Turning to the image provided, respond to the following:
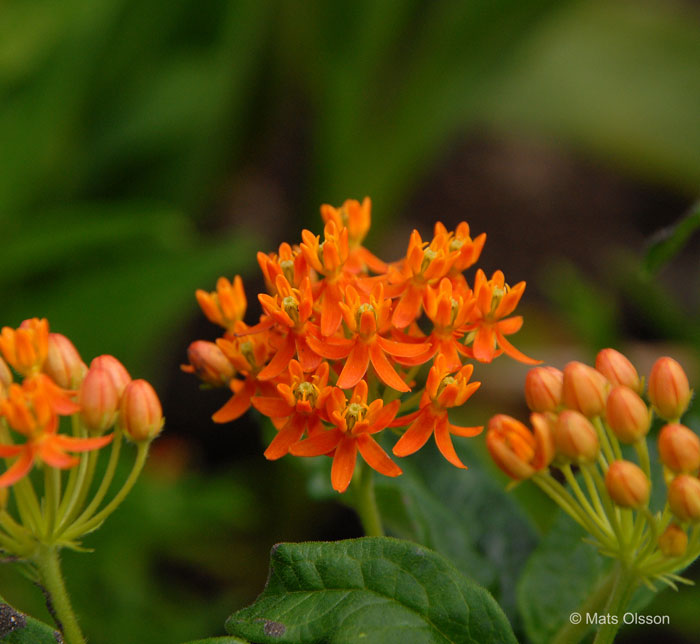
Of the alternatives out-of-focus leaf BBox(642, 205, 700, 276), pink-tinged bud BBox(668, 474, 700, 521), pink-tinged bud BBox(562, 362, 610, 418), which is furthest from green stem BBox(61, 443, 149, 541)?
out-of-focus leaf BBox(642, 205, 700, 276)

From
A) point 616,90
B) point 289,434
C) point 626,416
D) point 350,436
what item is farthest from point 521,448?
point 616,90

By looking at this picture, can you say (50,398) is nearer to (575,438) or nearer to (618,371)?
(575,438)

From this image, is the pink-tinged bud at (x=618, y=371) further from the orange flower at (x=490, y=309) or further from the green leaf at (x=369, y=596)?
the green leaf at (x=369, y=596)

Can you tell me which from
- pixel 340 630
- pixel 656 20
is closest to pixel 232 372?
pixel 340 630

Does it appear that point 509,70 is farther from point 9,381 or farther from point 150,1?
point 9,381

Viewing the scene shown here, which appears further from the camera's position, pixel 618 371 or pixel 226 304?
pixel 226 304

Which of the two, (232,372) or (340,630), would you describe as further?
(232,372)

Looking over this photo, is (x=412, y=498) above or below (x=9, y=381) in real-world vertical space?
below

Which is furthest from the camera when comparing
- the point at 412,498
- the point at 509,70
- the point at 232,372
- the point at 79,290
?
the point at 509,70
